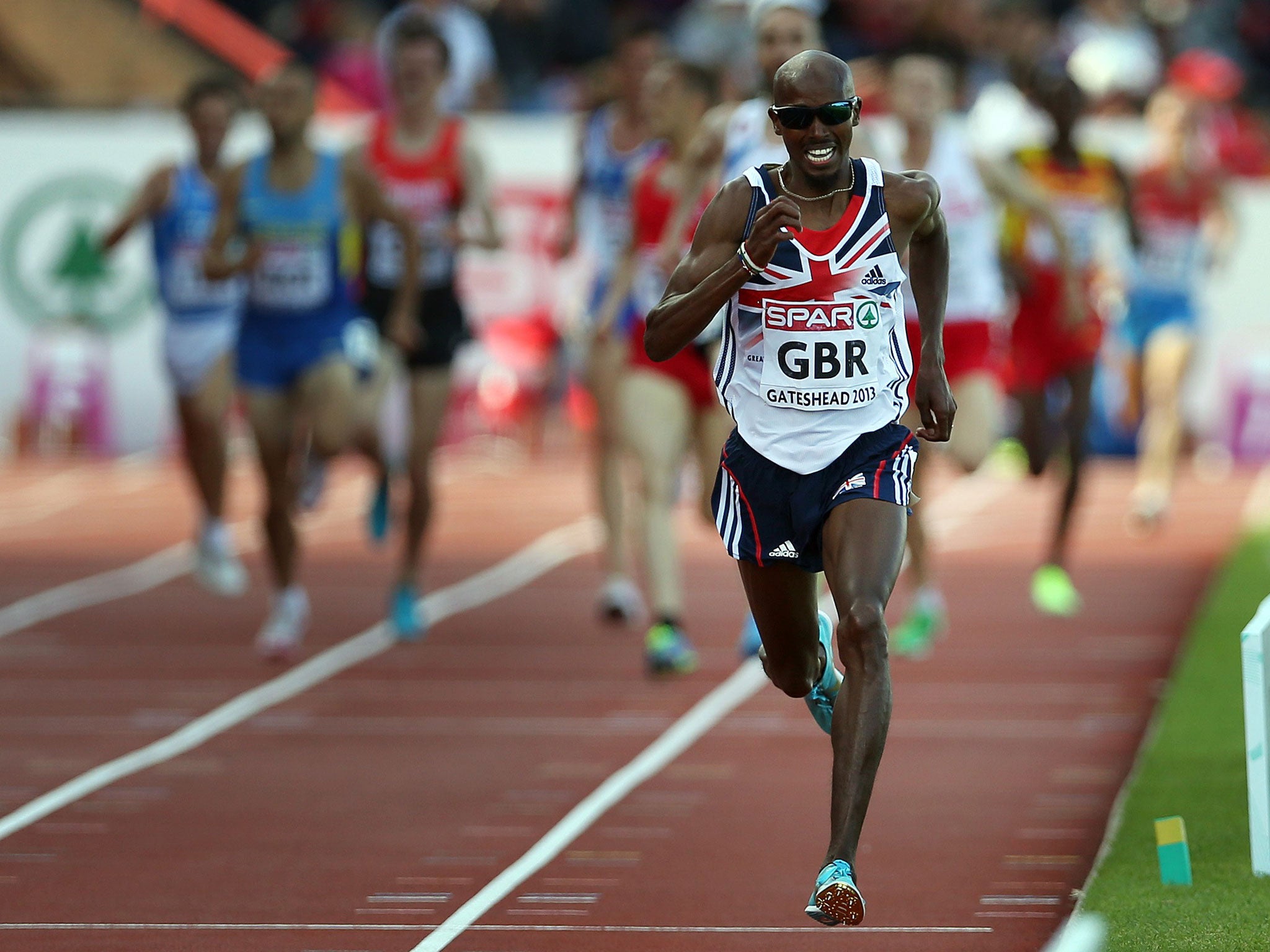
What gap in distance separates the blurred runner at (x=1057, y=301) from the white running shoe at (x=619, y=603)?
1.96m

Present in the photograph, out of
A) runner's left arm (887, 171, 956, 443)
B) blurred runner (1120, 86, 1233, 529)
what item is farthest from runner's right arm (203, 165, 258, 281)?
blurred runner (1120, 86, 1233, 529)

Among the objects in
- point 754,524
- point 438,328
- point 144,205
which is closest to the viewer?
point 754,524

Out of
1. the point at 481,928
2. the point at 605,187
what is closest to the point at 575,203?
the point at 605,187

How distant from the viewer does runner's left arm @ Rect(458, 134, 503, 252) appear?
37.6ft

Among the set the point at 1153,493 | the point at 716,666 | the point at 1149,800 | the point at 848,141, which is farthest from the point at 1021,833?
the point at 1153,493

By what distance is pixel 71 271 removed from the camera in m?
18.6

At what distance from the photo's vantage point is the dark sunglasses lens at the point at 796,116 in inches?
233

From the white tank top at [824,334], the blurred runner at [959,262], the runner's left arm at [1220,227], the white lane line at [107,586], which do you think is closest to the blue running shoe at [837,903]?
the white tank top at [824,334]

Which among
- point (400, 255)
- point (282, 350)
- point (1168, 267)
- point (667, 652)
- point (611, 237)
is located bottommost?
point (667, 652)

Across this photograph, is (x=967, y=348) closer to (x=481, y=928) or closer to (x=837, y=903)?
(x=481, y=928)

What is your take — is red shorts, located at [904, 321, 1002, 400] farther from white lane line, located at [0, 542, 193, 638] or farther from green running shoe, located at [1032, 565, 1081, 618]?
white lane line, located at [0, 542, 193, 638]

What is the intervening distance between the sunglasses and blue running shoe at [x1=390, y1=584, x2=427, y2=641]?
5.99 meters

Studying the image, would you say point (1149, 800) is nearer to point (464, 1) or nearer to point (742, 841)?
point (742, 841)

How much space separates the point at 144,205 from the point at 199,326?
695mm
